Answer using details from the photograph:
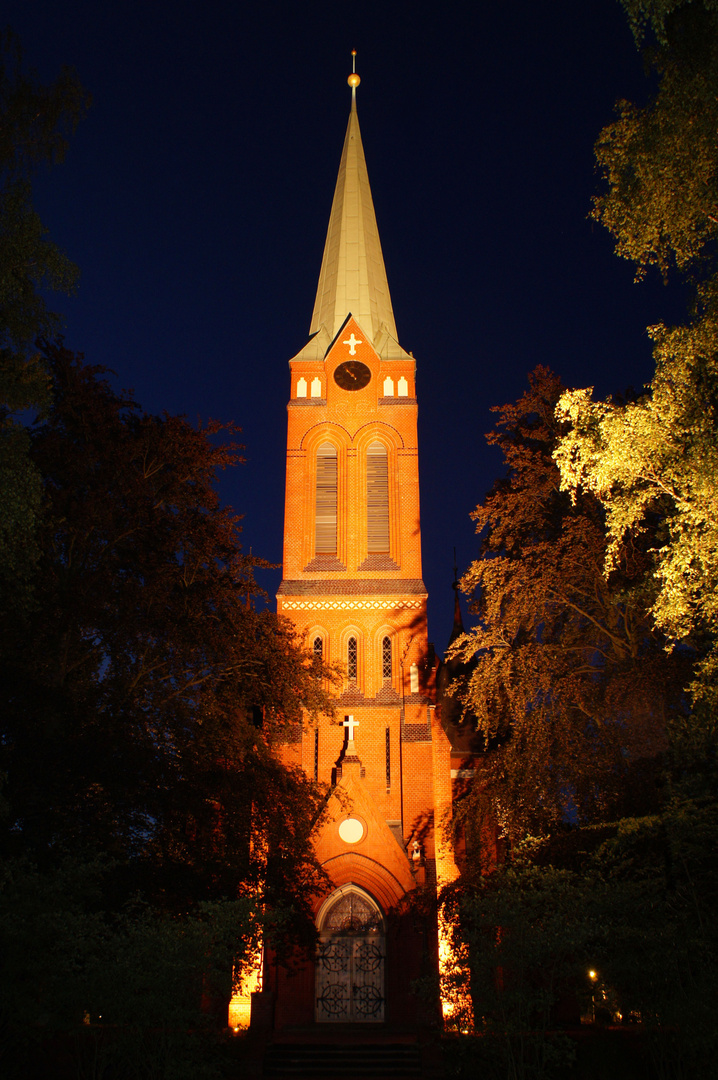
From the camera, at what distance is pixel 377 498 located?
31.0 meters

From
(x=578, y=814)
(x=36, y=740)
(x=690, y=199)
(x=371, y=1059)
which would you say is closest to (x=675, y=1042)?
(x=578, y=814)

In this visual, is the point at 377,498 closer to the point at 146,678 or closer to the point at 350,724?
the point at 350,724

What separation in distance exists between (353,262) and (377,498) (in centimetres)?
1083

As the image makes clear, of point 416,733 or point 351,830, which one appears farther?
point 416,733

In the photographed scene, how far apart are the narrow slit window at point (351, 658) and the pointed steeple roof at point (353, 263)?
11.4m

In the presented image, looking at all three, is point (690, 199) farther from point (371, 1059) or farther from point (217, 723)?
point (371, 1059)

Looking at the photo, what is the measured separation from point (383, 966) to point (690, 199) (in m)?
19.9

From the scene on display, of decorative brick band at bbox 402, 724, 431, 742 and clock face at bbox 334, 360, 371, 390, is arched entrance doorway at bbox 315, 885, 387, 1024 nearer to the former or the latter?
decorative brick band at bbox 402, 724, 431, 742

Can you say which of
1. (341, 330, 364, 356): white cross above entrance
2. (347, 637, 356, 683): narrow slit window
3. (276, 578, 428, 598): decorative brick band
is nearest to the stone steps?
(347, 637, 356, 683): narrow slit window

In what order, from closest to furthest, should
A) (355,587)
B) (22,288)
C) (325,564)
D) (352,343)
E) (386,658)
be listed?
1. (22,288)
2. (386,658)
3. (355,587)
4. (325,564)
5. (352,343)

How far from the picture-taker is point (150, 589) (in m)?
18.4

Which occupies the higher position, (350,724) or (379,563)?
(379,563)

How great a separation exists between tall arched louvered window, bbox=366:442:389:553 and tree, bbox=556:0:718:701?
15520mm

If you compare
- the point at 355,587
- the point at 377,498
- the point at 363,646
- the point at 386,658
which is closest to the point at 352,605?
the point at 355,587
